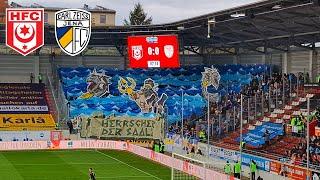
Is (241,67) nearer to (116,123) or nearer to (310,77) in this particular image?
(310,77)

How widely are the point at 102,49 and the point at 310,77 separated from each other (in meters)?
28.1

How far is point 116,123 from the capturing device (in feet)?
196

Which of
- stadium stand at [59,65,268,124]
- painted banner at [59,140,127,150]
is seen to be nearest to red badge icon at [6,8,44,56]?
painted banner at [59,140,127,150]

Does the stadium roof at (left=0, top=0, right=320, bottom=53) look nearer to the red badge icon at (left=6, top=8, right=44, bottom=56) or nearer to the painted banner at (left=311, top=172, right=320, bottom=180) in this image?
the red badge icon at (left=6, top=8, right=44, bottom=56)

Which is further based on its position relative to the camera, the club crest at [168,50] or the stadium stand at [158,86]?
the stadium stand at [158,86]

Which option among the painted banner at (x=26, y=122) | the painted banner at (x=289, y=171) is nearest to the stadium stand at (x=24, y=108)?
the painted banner at (x=26, y=122)

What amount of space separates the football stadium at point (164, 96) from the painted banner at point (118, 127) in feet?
0.33

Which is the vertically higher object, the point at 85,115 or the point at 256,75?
the point at 256,75

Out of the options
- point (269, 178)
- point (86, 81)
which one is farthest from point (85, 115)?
point (269, 178)

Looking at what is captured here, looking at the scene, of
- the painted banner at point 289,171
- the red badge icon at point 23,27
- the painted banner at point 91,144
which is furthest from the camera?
the painted banner at point 91,144

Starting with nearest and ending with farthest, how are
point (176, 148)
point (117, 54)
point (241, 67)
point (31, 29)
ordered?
point (31, 29) < point (176, 148) < point (241, 67) < point (117, 54)

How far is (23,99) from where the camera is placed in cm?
6925

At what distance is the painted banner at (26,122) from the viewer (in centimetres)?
6450

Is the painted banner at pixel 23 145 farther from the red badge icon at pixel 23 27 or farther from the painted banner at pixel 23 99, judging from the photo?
the painted banner at pixel 23 99
